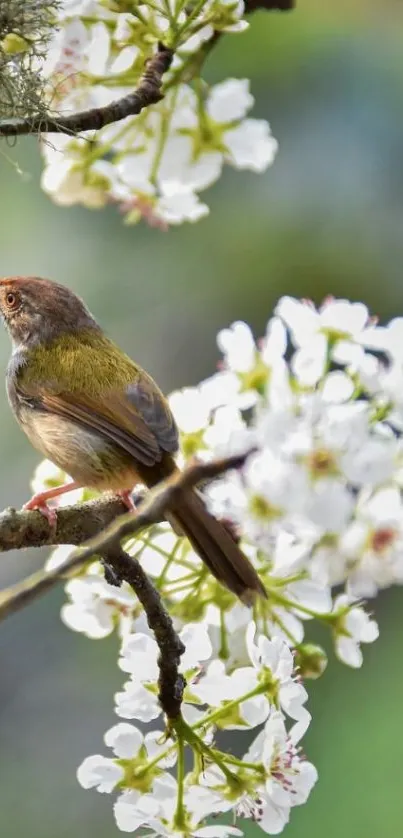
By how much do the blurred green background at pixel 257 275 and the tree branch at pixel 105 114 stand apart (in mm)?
1661

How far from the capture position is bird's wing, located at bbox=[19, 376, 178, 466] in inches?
39.7

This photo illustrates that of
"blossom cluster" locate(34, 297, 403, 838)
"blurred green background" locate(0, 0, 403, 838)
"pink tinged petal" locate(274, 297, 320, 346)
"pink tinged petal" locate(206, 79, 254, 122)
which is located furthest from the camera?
"blurred green background" locate(0, 0, 403, 838)

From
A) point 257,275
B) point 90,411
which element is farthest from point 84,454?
point 257,275

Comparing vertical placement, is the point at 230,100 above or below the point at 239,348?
above

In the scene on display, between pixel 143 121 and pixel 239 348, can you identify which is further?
pixel 143 121

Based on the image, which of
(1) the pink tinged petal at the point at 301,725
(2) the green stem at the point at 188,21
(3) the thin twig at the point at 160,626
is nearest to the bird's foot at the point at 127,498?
(3) the thin twig at the point at 160,626

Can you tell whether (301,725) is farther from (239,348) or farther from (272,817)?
(239,348)

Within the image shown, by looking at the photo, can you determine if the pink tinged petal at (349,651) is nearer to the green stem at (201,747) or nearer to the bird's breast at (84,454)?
the green stem at (201,747)

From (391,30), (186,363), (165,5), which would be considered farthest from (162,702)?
(391,30)

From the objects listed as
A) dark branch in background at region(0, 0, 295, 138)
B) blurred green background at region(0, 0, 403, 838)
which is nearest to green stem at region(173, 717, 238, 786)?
dark branch in background at region(0, 0, 295, 138)

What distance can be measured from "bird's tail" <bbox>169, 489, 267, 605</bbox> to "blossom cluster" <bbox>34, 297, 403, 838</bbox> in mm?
10

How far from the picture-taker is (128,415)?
3.47 ft

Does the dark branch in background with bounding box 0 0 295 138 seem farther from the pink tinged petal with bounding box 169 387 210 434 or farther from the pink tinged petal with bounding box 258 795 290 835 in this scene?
the pink tinged petal with bounding box 258 795 290 835

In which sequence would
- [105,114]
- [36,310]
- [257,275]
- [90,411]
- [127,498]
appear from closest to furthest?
1. [105,114]
2. [127,498]
3. [90,411]
4. [36,310]
5. [257,275]
